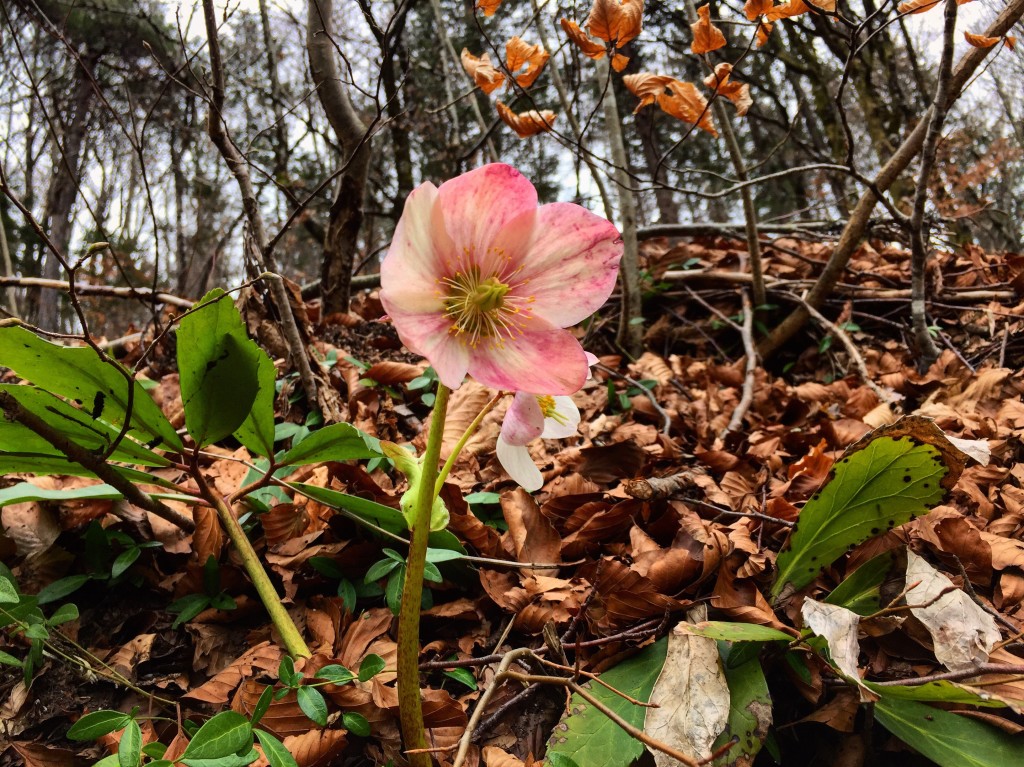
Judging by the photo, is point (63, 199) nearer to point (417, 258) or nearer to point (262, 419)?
point (262, 419)

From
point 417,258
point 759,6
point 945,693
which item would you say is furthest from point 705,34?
point 945,693

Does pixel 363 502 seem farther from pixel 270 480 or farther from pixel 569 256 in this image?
pixel 569 256

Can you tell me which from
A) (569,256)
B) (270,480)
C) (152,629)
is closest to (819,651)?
(569,256)

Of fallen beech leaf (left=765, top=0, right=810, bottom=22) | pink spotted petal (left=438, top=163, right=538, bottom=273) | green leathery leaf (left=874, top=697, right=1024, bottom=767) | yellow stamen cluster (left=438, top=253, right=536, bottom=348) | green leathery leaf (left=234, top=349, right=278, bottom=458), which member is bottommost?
green leathery leaf (left=874, top=697, right=1024, bottom=767)

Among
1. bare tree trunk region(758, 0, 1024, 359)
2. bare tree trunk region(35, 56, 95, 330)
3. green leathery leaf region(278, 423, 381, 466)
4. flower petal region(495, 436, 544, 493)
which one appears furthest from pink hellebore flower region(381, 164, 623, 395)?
bare tree trunk region(35, 56, 95, 330)

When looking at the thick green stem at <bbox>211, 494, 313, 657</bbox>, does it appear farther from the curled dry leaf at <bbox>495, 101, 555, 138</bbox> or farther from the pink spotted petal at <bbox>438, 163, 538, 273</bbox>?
the curled dry leaf at <bbox>495, 101, 555, 138</bbox>

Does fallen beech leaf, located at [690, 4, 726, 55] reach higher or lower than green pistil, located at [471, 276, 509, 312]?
higher

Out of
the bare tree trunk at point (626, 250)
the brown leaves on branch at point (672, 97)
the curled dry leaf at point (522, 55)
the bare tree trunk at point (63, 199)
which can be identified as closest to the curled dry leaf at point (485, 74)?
the curled dry leaf at point (522, 55)
